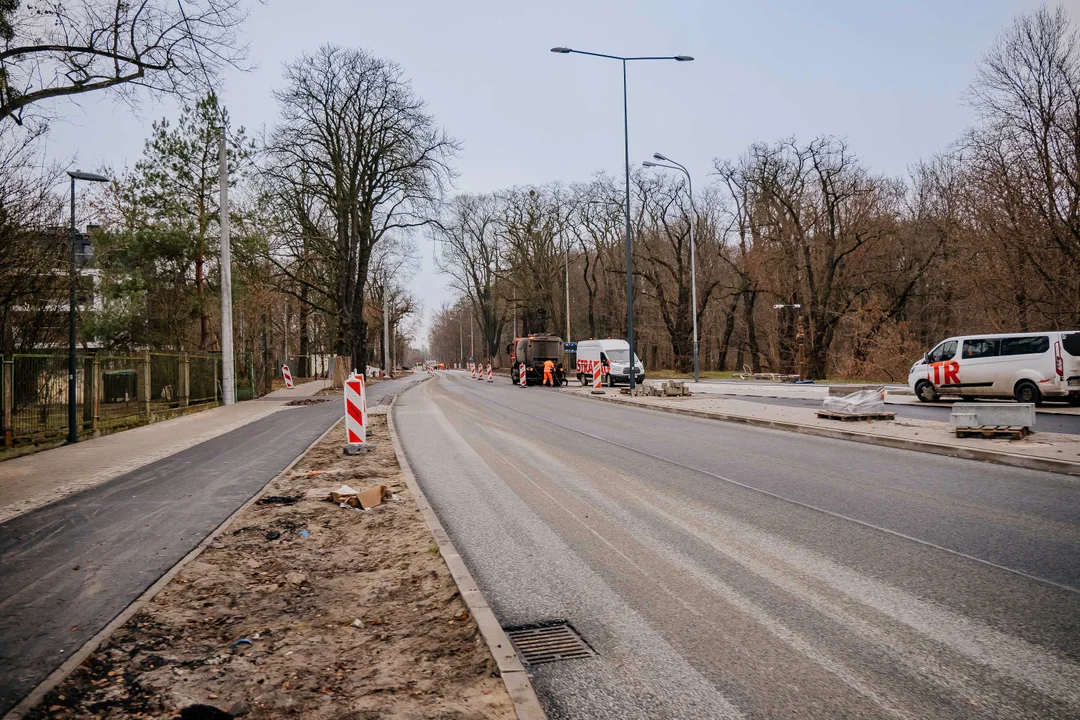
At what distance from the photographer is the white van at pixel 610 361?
3709cm

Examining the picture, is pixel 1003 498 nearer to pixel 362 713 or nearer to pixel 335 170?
pixel 362 713

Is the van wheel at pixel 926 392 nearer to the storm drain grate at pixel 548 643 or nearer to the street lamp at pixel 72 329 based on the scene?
the storm drain grate at pixel 548 643

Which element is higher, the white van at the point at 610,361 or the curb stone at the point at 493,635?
the white van at the point at 610,361

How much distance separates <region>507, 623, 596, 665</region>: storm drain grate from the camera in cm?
380

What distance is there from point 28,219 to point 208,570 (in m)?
12.3

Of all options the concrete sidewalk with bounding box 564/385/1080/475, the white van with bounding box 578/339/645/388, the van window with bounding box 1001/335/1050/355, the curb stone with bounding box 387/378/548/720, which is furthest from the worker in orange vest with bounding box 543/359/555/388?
the curb stone with bounding box 387/378/548/720

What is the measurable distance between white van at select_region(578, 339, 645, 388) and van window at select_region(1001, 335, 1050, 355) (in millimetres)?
18869

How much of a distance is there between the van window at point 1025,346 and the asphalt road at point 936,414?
1.63 metres

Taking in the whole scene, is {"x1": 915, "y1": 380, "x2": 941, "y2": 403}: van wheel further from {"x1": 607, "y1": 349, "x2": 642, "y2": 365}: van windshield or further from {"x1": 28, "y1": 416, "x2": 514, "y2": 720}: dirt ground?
{"x1": 607, "y1": 349, "x2": 642, "y2": 365}: van windshield

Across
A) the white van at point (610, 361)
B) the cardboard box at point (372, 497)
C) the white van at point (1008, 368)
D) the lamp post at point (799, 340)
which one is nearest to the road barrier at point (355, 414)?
the cardboard box at point (372, 497)

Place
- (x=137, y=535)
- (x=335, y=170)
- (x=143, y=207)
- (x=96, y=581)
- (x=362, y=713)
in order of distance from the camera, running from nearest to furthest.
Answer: (x=362, y=713)
(x=96, y=581)
(x=137, y=535)
(x=143, y=207)
(x=335, y=170)

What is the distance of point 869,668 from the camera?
3.56 meters

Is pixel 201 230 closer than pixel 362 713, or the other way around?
pixel 362 713

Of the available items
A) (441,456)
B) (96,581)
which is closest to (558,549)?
(96,581)
